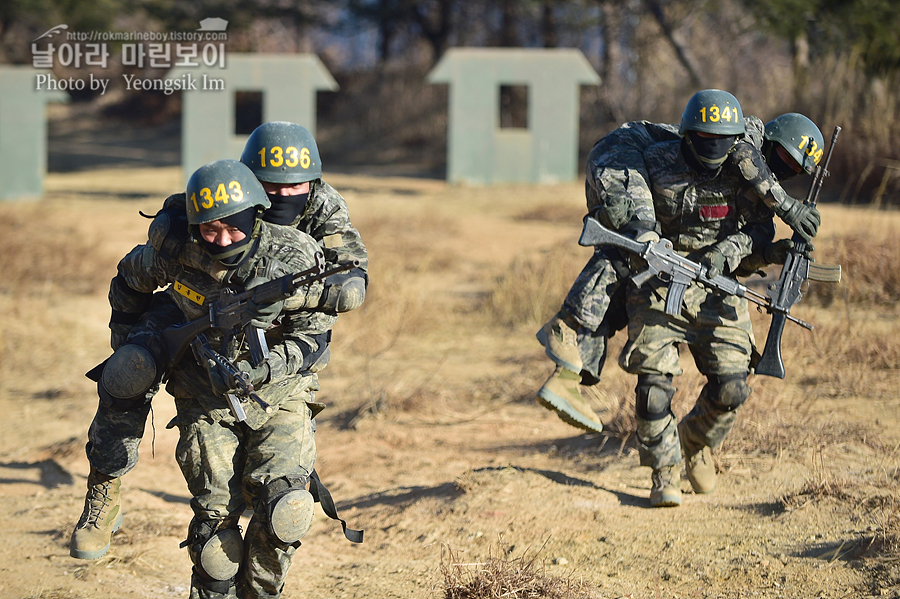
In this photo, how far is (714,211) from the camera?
4309 millimetres

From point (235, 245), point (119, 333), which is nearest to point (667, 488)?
point (235, 245)

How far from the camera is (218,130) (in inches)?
663

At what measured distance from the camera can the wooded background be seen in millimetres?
13320

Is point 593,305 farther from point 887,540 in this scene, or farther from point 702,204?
point 887,540

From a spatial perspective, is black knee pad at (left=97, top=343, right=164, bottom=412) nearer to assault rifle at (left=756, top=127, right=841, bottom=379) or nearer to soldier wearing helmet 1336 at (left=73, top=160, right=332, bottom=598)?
soldier wearing helmet 1336 at (left=73, top=160, right=332, bottom=598)

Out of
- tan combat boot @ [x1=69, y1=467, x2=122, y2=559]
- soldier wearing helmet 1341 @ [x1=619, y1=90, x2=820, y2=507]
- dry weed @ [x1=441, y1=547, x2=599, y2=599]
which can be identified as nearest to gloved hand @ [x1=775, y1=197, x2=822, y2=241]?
soldier wearing helmet 1341 @ [x1=619, y1=90, x2=820, y2=507]

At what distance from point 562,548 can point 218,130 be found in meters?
14.1

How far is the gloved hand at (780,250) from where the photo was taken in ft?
14.0

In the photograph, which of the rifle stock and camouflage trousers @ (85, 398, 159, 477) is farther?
camouflage trousers @ (85, 398, 159, 477)

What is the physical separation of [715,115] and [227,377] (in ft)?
7.81

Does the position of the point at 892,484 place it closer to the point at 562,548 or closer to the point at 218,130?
the point at 562,548

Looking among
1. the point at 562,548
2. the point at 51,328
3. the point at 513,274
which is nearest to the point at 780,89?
the point at 513,274

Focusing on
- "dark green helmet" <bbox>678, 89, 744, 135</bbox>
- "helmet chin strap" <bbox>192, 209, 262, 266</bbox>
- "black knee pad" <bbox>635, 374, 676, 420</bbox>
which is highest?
"dark green helmet" <bbox>678, 89, 744, 135</bbox>

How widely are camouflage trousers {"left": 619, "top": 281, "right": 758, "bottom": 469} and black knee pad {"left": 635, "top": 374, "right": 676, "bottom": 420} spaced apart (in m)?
0.02
